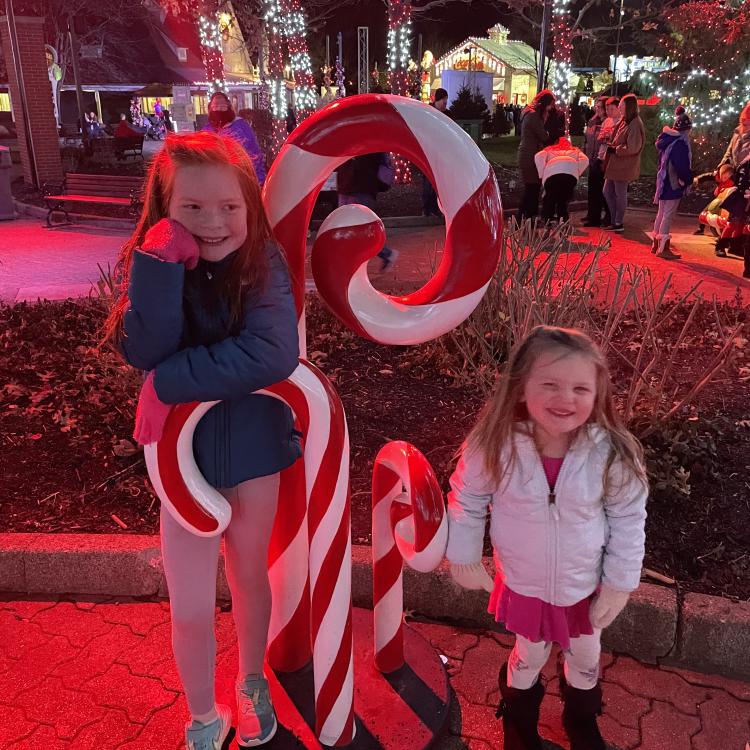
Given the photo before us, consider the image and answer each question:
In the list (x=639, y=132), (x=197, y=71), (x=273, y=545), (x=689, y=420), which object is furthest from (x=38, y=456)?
(x=197, y=71)

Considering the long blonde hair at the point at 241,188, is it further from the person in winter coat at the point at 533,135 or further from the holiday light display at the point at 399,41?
the holiday light display at the point at 399,41

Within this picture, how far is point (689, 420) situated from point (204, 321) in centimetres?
279

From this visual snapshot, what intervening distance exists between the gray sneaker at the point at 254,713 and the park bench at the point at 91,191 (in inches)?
402

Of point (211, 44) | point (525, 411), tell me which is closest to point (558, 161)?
point (525, 411)

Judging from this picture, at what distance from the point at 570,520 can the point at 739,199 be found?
788cm

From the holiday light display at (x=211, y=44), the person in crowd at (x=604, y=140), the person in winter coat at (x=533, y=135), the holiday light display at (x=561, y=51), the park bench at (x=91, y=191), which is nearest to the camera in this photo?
the person in winter coat at (x=533, y=135)

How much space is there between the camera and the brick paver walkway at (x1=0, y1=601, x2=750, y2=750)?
2.35m

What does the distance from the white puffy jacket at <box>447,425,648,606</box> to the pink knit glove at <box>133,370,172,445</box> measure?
2.76 feet

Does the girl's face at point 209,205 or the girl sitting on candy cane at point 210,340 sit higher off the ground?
the girl's face at point 209,205

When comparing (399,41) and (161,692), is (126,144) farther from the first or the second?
(161,692)

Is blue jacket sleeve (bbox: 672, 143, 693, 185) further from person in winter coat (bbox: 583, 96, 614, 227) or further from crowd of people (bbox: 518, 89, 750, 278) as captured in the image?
person in winter coat (bbox: 583, 96, 614, 227)

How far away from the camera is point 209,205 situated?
68.6 inches

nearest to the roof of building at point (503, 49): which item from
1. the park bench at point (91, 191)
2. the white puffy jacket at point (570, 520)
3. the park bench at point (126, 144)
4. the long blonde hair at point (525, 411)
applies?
the park bench at point (126, 144)

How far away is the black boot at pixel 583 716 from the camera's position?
2.21 metres
